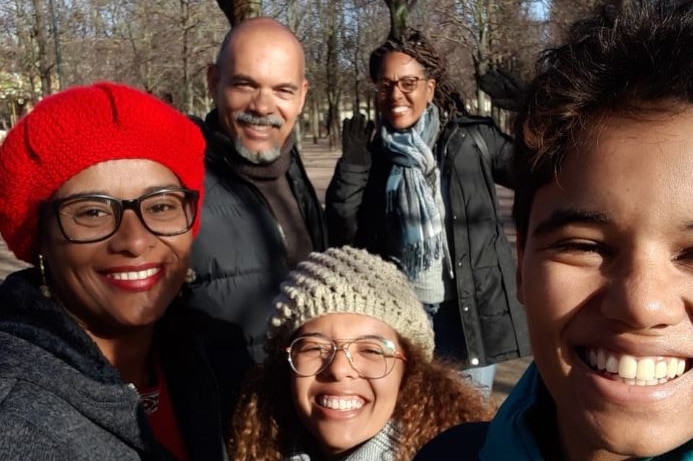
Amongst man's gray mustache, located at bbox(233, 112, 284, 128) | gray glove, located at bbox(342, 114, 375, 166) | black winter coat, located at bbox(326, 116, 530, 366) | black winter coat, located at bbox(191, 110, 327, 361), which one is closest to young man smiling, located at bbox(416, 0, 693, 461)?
black winter coat, located at bbox(191, 110, 327, 361)

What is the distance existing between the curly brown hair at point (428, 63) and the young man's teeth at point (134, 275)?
6.93 ft

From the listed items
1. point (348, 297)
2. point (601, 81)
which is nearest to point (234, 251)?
point (348, 297)

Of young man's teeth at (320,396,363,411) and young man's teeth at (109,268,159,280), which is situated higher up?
young man's teeth at (109,268,159,280)

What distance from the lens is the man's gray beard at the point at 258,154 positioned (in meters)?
2.89

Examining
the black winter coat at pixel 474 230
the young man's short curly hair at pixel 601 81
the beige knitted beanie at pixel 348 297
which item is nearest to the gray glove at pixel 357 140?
the black winter coat at pixel 474 230

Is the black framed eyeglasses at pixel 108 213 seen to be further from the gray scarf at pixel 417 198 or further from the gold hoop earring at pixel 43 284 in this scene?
the gray scarf at pixel 417 198

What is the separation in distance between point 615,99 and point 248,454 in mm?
1660

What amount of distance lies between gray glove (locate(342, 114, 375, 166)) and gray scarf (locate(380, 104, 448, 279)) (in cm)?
20

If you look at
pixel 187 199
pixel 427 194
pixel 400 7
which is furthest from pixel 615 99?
pixel 400 7

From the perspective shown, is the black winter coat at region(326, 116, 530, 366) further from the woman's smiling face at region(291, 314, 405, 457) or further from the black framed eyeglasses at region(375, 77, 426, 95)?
the woman's smiling face at region(291, 314, 405, 457)

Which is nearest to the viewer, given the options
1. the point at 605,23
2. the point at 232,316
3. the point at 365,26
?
the point at 605,23

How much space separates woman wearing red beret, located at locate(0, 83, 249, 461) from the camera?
60.1 inches

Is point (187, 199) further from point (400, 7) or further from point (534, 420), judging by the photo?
point (400, 7)

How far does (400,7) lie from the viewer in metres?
7.42
